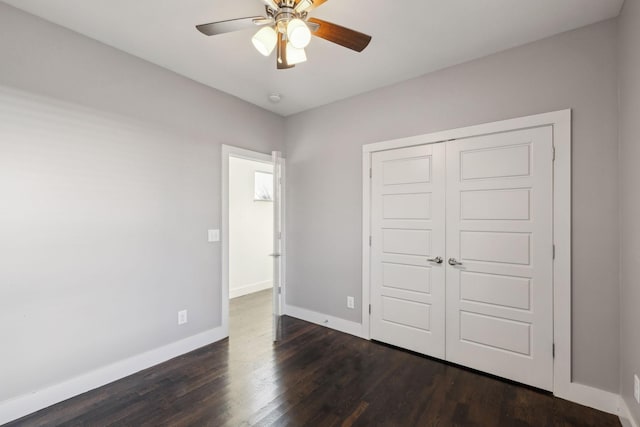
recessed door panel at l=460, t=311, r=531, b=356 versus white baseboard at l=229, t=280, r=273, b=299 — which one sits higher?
recessed door panel at l=460, t=311, r=531, b=356

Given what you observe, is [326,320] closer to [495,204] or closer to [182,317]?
[182,317]

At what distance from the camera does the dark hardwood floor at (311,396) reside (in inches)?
74.8

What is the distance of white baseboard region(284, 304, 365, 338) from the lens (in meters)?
3.24

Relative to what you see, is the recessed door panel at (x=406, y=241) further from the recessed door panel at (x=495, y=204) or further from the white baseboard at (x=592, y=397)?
the white baseboard at (x=592, y=397)

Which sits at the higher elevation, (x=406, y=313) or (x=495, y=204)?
(x=495, y=204)

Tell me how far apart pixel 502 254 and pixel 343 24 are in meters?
2.19

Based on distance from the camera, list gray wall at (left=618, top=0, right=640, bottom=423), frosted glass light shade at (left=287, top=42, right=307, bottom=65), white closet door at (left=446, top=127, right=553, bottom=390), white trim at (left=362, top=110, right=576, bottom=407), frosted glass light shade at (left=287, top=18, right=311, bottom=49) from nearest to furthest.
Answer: frosted glass light shade at (left=287, top=18, right=311, bottom=49), gray wall at (left=618, top=0, right=640, bottom=423), frosted glass light shade at (left=287, top=42, right=307, bottom=65), white trim at (left=362, top=110, right=576, bottom=407), white closet door at (left=446, top=127, right=553, bottom=390)

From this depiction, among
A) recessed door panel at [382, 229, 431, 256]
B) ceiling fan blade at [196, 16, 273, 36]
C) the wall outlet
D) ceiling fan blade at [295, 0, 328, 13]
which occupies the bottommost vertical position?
the wall outlet

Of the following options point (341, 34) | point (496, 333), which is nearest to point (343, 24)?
point (341, 34)

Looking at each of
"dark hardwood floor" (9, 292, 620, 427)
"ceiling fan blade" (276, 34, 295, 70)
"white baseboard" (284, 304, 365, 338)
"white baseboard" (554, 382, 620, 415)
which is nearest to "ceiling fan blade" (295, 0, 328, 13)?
"ceiling fan blade" (276, 34, 295, 70)

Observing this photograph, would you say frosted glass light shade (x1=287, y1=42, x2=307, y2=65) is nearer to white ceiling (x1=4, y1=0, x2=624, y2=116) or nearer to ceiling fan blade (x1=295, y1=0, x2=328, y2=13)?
ceiling fan blade (x1=295, y1=0, x2=328, y2=13)

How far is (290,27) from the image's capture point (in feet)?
5.01

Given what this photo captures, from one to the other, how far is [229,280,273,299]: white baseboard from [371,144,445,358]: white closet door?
2.62 metres

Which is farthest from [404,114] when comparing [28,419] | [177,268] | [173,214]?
[28,419]
